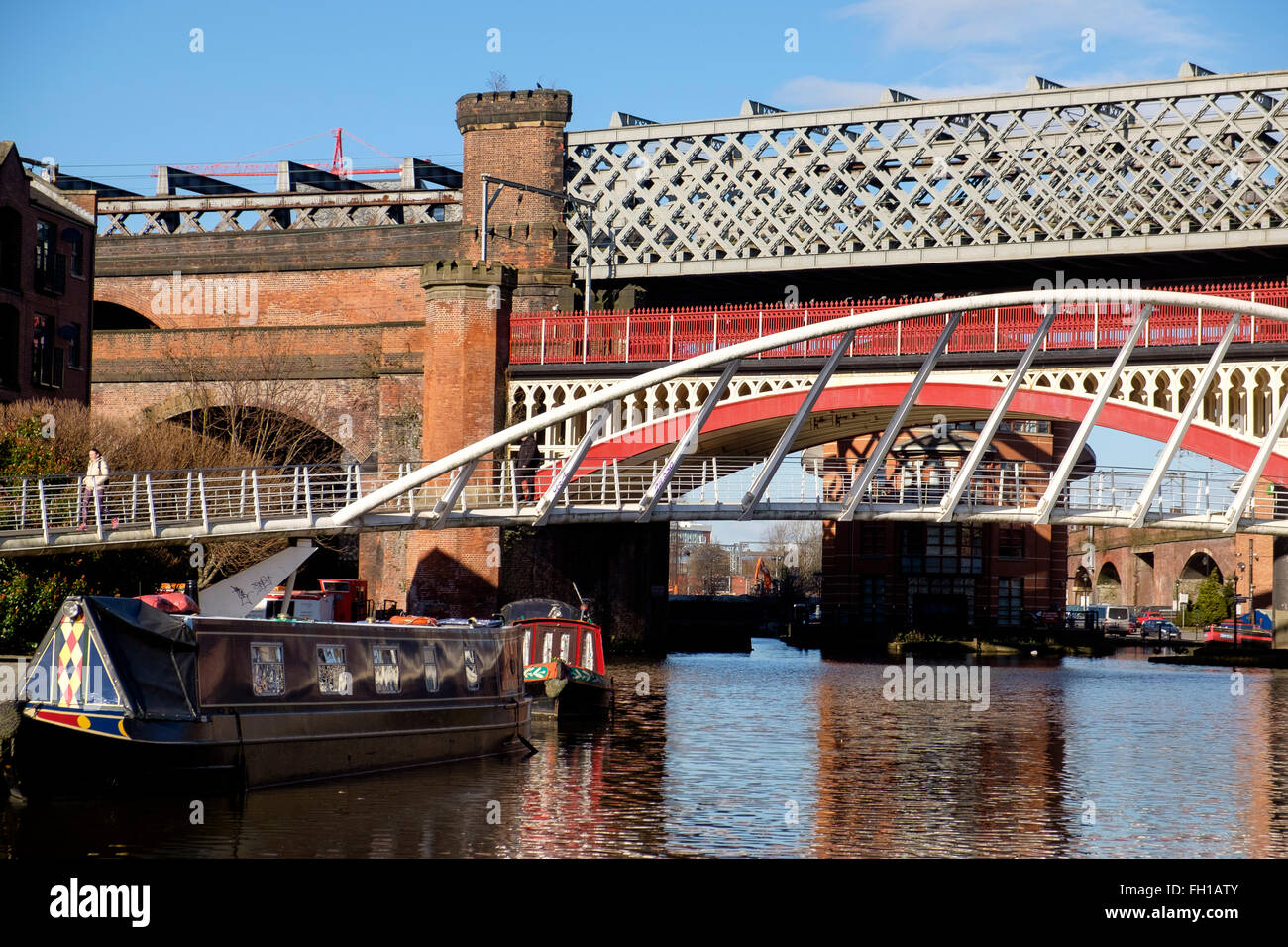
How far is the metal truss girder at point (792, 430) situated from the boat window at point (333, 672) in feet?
40.8

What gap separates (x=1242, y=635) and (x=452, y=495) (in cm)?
3978

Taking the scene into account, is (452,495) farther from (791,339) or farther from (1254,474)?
(1254,474)

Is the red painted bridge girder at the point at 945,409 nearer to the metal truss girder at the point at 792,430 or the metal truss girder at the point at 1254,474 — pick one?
the metal truss girder at the point at 1254,474

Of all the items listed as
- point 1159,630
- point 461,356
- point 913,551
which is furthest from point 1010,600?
point 461,356

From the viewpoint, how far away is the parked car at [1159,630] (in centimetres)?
7700

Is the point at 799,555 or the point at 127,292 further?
the point at 799,555

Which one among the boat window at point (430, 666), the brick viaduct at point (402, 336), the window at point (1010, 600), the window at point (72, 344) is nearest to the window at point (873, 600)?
the window at point (1010, 600)

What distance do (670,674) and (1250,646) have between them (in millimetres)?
23165

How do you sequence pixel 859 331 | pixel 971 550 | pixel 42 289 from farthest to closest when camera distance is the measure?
pixel 971 550, pixel 42 289, pixel 859 331

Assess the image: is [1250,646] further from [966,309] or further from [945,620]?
[966,309]

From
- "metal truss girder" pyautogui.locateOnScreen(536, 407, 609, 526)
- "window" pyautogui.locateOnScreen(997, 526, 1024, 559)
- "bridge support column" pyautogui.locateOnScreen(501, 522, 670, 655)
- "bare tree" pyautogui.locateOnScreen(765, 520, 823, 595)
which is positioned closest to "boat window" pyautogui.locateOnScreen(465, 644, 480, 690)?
"metal truss girder" pyautogui.locateOnScreen(536, 407, 609, 526)

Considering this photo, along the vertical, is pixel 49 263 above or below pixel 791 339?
above

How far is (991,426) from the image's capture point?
3409cm
